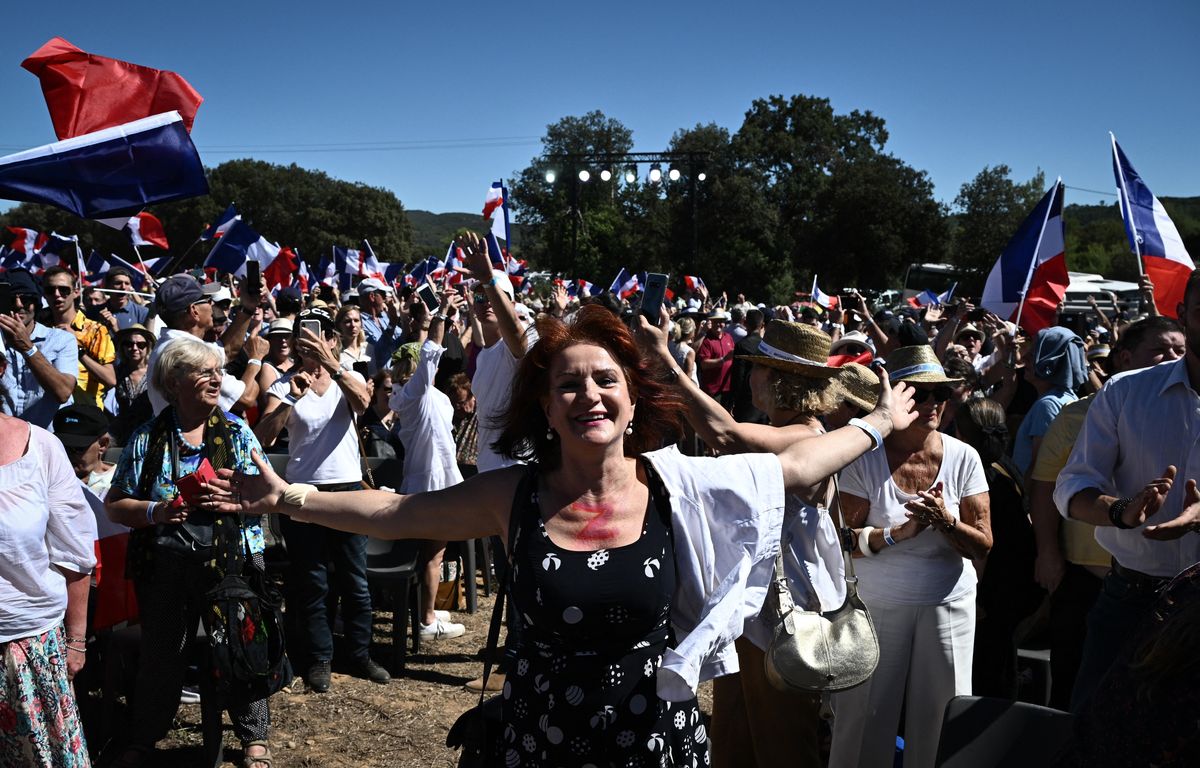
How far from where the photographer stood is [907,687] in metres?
3.81

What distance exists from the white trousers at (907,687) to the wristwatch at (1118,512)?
2.87 feet

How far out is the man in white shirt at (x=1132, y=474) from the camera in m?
3.14

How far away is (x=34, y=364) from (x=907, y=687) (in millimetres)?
5085

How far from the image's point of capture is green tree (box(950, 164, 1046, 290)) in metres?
40.5

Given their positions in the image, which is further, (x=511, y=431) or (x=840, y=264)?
(x=840, y=264)

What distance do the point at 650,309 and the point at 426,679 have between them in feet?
11.5

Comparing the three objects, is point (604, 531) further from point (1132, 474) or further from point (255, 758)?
point (255, 758)

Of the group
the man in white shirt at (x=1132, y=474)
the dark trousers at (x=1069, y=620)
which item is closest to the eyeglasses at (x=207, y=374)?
the man in white shirt at (x=1132, y=474)

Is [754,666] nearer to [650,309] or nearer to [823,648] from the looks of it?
[823,648]

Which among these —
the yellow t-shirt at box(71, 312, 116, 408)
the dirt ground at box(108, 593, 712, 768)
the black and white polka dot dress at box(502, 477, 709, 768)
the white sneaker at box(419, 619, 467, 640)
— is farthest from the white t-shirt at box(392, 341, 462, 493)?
the black and white polka dot dress at box(502, 477, 709, 768)

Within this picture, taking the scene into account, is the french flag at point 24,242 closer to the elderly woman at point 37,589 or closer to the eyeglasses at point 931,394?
the elderly woman at point 37,589

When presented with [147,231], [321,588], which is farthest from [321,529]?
[147,231]

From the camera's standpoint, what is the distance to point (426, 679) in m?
6.07

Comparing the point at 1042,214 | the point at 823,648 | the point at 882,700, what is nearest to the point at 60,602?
the point at 823,648
